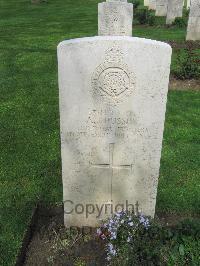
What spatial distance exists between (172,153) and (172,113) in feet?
5.32

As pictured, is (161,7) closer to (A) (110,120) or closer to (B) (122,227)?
(A) (110,120)

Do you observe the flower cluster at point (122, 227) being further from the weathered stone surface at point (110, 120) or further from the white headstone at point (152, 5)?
the white headstone at point (152, 5)

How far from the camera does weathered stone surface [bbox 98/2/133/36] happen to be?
9961 mm

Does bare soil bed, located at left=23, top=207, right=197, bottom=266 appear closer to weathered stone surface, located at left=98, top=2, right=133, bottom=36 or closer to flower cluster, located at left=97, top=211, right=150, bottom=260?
flower cluster, located at left=97, top=211, right=150, bottom=260

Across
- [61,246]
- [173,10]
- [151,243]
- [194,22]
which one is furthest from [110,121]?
[173,10]

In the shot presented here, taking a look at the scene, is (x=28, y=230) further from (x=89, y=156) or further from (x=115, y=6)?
(x=115, y=6)

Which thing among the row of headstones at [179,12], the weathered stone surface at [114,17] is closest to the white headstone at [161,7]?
the row of headstones at [179,12]

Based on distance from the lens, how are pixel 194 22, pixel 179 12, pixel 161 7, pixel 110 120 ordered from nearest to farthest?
pixel 110 120
pixel 194 22
pixel 179 12
pixel 161 7

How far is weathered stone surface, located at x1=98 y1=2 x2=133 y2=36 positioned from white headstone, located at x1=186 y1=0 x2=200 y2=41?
2.87 metres

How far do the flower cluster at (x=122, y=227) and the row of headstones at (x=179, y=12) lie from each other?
9.91m

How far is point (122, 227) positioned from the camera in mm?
3539

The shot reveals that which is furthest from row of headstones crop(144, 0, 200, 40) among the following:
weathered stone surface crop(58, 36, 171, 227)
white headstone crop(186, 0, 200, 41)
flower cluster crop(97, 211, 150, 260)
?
flower cluster crop(97, 211, 150, 260)

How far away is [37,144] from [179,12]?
39.3 ft

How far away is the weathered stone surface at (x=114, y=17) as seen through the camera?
9961 millimetres
